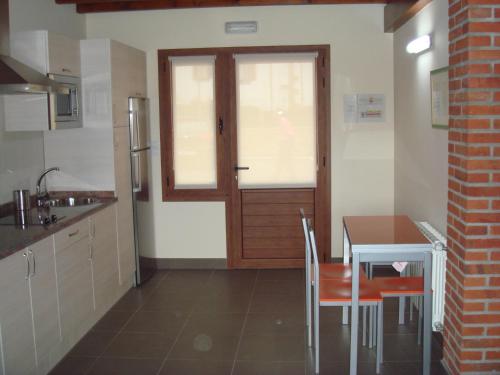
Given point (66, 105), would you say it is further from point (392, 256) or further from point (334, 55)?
point (392, 256)

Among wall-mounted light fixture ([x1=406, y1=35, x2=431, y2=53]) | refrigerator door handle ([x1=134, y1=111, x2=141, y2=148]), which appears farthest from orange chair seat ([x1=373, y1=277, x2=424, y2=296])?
refrigerator door handle ([x1=134, y1=111, x2=141, y2=148])

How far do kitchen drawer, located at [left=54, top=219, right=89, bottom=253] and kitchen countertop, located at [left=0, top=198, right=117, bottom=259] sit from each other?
0.03 metres

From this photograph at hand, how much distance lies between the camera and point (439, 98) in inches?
163

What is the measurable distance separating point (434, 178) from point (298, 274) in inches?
74.4

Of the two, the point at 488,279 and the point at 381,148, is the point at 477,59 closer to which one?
the point at 488,279

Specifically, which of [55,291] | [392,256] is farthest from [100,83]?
[392,256]

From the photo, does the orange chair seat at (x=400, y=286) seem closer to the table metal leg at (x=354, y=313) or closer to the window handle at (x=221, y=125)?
the table metal leg at (x=354, y=313)

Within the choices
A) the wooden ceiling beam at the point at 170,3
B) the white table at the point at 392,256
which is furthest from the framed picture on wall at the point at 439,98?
the wooden ceiling beam at the point at 170,3

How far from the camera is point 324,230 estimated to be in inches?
236

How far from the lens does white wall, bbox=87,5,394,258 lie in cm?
575

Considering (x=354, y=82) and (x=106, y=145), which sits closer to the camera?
(x=106, y=145)

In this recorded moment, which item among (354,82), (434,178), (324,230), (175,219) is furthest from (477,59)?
(175,219)

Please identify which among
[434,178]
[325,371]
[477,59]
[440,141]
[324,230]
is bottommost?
[325,371]

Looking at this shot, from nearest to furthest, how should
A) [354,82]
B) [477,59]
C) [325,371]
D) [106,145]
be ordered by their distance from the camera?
[477,59] < [325,371] < [106,145] < [354,82]
